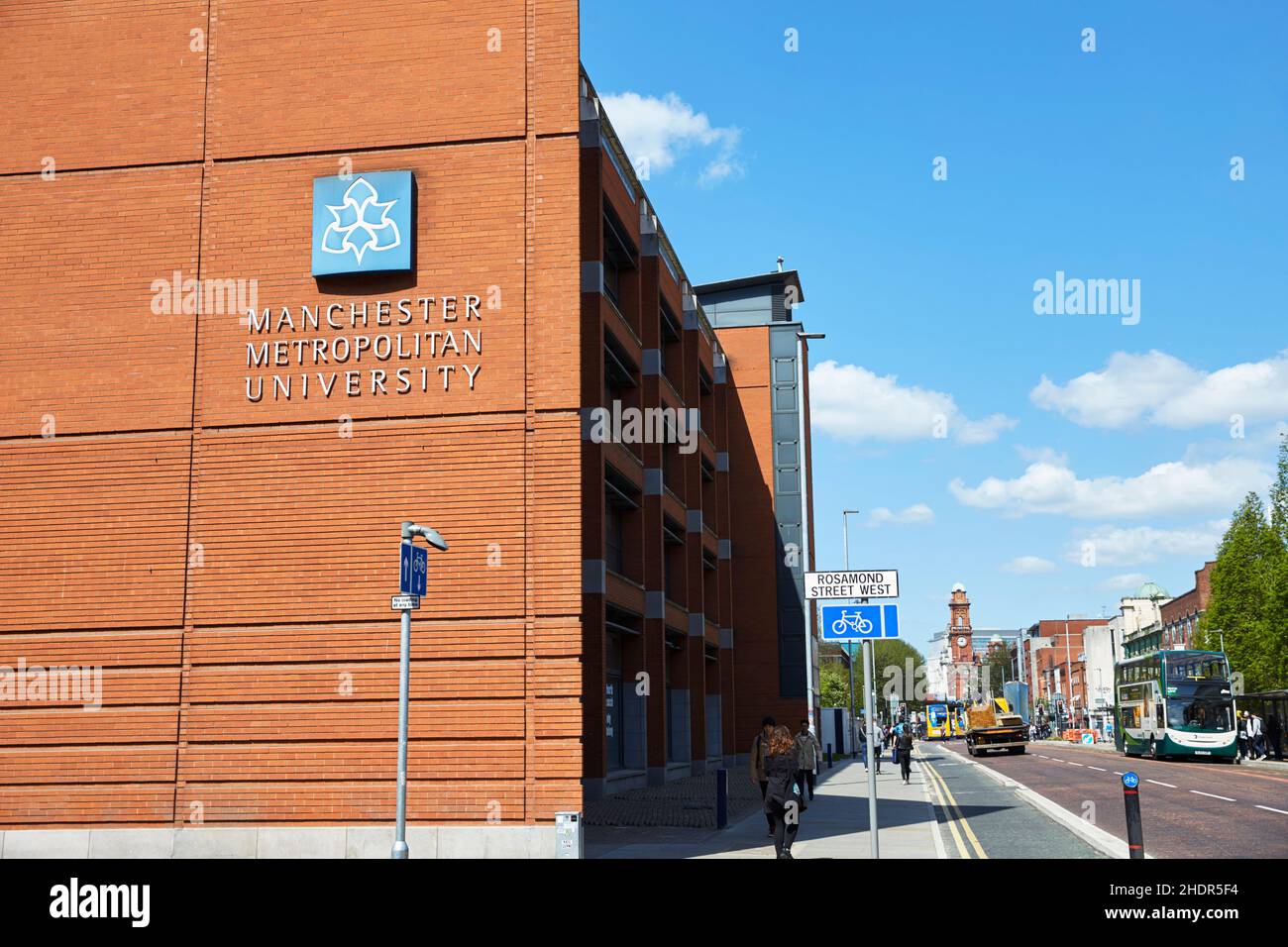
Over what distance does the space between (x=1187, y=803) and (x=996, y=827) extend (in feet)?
22.6

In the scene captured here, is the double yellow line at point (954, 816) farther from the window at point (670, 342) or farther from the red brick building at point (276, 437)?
the window at point (670, 342)

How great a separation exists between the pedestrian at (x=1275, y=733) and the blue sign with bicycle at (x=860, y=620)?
42.7m

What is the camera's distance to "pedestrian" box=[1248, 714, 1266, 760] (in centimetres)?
4828

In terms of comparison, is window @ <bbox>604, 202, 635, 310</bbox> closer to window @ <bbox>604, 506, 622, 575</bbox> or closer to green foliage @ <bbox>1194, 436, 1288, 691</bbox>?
window @ <bbox>604, 506, 622, 575</bbox>

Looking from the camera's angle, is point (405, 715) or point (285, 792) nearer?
point (405, 715)

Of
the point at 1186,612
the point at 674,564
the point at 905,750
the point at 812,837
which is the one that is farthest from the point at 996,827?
the point at 1186,612

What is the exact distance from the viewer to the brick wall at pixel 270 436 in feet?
54.9

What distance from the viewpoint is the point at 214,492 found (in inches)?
698

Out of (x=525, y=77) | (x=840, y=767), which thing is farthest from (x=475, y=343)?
(x=840, y=767)

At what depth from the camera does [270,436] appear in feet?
58.3

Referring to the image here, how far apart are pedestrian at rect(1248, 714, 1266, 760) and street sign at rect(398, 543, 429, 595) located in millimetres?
44820

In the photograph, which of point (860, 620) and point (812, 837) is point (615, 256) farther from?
point (860, 620)
